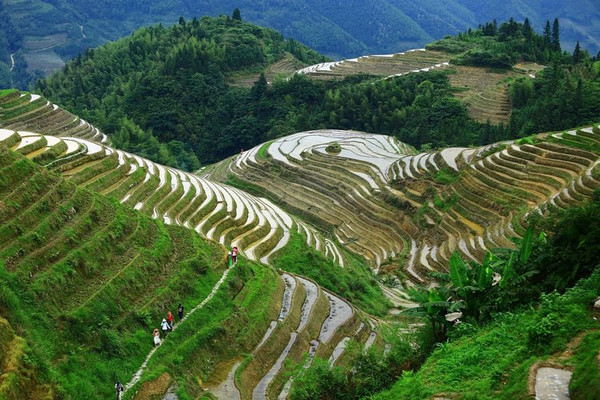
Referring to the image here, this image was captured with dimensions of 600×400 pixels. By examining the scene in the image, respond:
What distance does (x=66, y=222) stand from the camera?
14.4m

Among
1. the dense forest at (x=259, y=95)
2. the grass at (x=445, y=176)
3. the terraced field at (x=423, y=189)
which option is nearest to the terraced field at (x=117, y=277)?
the terraced field at (x=423, y=189)

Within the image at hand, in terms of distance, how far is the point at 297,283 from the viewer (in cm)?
1830

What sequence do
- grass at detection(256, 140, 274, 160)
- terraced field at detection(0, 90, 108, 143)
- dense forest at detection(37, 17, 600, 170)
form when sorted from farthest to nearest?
dense forest at detection(37, 17, 600, 170) → terraced field at detection(0, 90, 108, 143) → grass at detection(256, 140, 274, 160)

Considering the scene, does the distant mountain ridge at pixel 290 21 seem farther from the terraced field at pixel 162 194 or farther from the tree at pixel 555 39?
the terraced field at pixel 162 194

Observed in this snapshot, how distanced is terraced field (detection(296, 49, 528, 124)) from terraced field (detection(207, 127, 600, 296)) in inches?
327

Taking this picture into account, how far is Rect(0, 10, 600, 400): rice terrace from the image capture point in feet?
33.1

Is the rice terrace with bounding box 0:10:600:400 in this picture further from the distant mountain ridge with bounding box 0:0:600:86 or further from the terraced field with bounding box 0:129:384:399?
the distant mountain ridge with bounding box 0:0:600:86

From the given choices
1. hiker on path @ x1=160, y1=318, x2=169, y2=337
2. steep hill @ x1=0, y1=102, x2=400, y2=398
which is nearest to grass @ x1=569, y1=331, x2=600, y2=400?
steep hill @ x1=0, y1=102, x2=400, y2=398

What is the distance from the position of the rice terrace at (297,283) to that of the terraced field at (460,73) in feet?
51.7

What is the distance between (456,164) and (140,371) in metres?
21.5

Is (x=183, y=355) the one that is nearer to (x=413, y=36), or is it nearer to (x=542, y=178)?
(x=542, y=178)

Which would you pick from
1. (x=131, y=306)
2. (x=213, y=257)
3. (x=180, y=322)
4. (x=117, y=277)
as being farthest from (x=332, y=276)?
(x=117, y=277)

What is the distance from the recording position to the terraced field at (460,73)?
4609cm

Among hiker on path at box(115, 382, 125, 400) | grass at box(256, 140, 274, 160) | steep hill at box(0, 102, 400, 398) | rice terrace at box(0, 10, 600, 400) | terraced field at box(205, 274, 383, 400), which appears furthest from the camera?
grass at box(256, 140, 274, 160)
